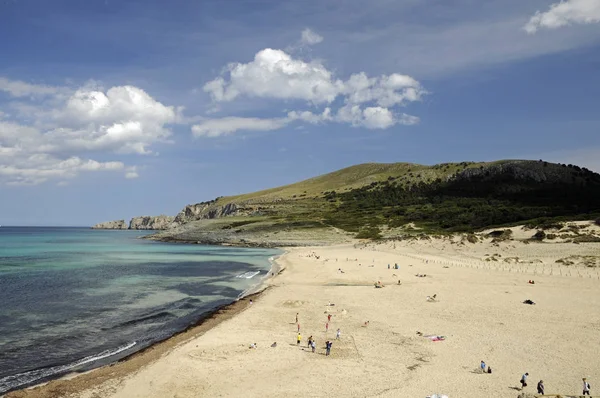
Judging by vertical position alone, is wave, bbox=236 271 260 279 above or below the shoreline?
below

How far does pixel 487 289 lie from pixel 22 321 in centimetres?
4255

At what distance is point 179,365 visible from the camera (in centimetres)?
2214

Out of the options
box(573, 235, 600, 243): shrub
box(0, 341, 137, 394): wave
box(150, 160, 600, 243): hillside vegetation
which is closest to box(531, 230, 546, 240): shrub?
box(573, 235, 600, 243): shrub

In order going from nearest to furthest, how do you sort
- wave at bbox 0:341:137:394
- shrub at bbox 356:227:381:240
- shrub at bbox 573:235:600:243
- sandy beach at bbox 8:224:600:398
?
sandy beach at bbox 8:224:600:398 < wave at bbox 0:341:137:394 < shrub at bbox 573:235:600:243 < shrub at bbox 356:227:381:240

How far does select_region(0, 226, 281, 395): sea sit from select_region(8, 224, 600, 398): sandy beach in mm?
3603

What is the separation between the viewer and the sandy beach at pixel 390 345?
1933 centimetres

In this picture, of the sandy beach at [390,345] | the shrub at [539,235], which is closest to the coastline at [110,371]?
the sandy beach at [390,345]

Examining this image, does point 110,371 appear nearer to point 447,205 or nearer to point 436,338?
point 436,338

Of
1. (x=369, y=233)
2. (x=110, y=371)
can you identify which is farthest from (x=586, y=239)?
(x=110, y=371)

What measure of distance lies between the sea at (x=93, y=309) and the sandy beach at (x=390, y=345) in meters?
3.60

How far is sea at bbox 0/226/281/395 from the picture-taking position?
80.5ft

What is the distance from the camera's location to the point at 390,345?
82.8ft

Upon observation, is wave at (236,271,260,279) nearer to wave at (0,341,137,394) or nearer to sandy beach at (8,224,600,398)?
sandy beach at (8,224,600,398)

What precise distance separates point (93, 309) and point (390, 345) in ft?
89.7
